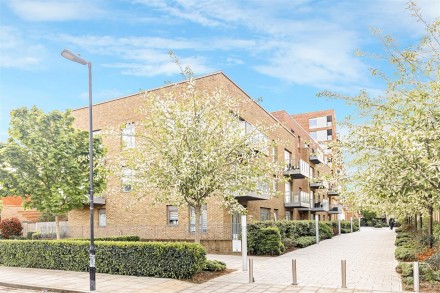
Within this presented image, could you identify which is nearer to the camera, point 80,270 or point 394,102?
point 394,102

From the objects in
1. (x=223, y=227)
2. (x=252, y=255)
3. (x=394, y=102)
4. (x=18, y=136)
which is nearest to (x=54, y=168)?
(x=18, y=136)

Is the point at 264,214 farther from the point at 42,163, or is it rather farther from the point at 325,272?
the point at 42,163

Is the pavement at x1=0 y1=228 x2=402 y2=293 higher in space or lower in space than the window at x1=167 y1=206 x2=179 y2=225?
lower

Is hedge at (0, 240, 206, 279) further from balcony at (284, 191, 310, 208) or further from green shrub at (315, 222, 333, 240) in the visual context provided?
balcony at (284, 191, 310, 208)

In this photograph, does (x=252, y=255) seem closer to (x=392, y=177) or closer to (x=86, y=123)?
(x=392, y=177)

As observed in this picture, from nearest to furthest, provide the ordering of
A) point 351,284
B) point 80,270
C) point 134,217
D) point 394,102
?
point 394,102, point 351,284, point 80,270, point 134,217

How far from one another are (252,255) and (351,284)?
363 inches

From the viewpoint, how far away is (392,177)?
33.4ft

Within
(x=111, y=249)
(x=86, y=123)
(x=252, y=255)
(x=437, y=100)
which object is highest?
(x=86, y=123)

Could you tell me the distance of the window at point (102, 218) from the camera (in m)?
29.1

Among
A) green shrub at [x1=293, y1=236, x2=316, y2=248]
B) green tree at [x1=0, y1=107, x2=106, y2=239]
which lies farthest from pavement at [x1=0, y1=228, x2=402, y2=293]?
Answer: green shrub at [x1=293, y1=236, x2=316, y2=248]

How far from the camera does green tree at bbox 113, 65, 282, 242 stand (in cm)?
1381

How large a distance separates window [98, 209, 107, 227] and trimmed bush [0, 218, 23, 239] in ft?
24.7

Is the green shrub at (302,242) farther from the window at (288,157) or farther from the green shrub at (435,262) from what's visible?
the green shrub at (435,262)
